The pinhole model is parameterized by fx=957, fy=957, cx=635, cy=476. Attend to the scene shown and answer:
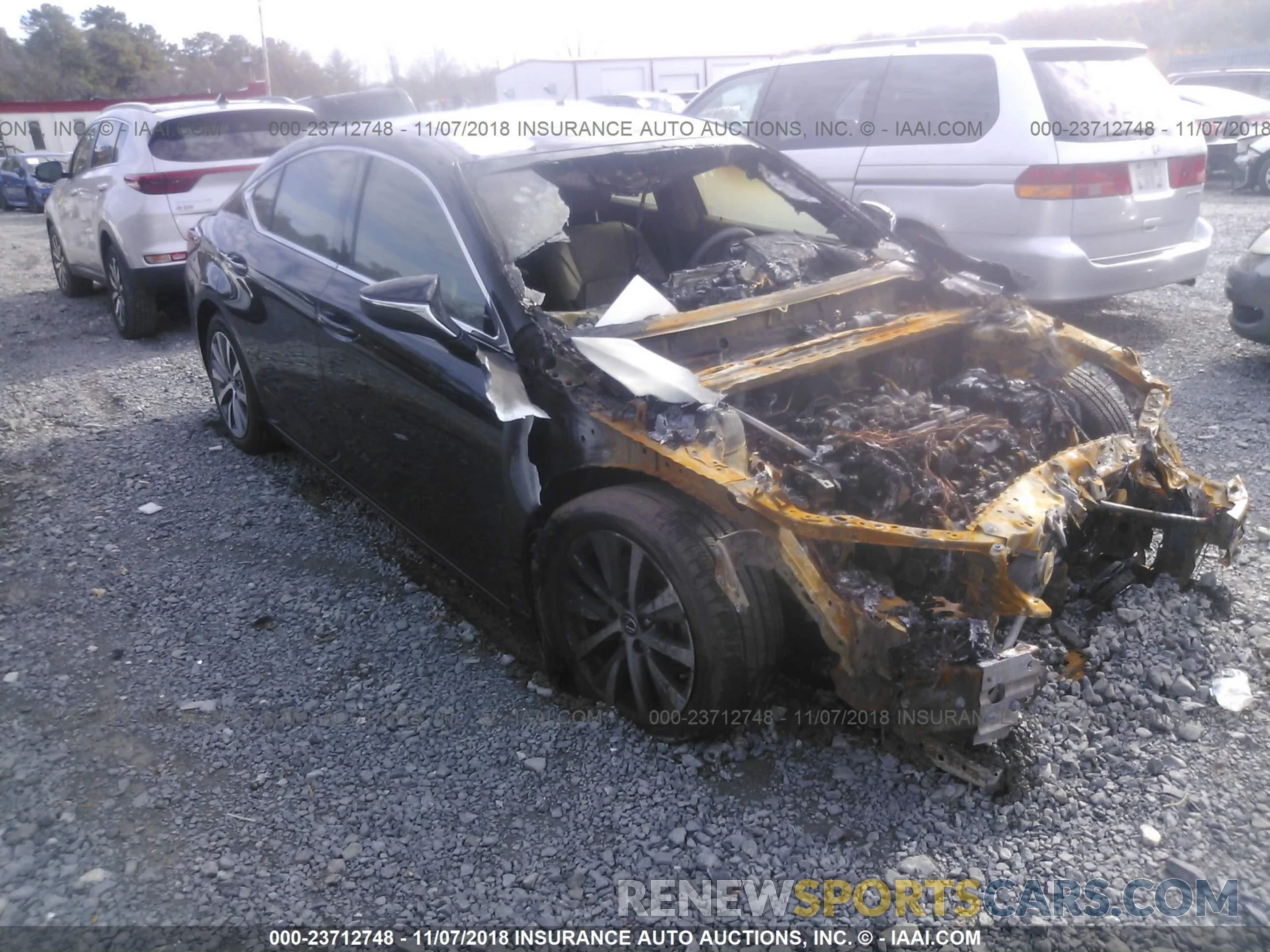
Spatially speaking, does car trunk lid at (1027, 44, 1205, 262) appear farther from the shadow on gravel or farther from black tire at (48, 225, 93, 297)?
black tire at (48, 225, 93, 297)

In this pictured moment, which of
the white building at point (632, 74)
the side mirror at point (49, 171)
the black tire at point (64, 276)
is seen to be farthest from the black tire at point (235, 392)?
the white building at point (632, 74)

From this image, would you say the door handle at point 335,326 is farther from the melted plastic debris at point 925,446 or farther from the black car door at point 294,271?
the melted plastic debris at point 925,446

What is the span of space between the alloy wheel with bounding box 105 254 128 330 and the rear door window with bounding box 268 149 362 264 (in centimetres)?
401

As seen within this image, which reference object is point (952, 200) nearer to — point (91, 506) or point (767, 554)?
point (767, 554)

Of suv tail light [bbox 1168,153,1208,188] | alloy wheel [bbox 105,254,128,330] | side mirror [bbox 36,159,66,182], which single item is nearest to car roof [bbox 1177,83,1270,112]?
suv tail light [bbox 1168,153,1208,188]

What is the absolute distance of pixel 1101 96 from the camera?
19.9 feet

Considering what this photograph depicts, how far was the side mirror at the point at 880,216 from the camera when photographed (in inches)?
165

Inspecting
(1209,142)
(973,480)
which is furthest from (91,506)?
(1209,142)

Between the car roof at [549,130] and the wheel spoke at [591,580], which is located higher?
the car roof at [549,130]

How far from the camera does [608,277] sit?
3898 millimetres

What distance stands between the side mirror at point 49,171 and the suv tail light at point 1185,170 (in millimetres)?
8058

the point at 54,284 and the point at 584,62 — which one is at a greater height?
the point at 584,62

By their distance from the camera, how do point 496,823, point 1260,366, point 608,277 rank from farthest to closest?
1. point 1260,366
2. point 608,277
3. point 496,823

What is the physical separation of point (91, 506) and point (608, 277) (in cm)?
294
